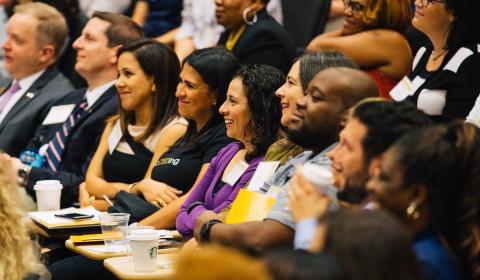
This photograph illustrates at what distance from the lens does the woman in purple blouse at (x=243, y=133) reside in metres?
3.69

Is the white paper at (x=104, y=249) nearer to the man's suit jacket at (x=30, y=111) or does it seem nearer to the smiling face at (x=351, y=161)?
the smiling face at (x=351, y=161)

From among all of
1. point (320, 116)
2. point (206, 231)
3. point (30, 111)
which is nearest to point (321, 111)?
point (320, 116)

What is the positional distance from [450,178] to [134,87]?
2666 mm

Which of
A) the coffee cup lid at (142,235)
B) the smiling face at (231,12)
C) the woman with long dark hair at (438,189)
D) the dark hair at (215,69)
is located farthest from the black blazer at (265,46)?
the woman with long dark hair at (438,189)

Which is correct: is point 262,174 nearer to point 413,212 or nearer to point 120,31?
Result: point 413,212

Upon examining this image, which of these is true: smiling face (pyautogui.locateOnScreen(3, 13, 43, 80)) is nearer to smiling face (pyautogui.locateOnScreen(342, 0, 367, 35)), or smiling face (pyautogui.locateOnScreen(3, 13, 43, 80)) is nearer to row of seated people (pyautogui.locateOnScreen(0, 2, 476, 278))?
row of seated people (pyautogui.locateOnScreen(0, 2, 476, 278))

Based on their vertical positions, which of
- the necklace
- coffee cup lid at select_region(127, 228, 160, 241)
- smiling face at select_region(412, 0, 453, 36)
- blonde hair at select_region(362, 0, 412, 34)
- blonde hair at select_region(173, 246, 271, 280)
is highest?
blonde hair at select_region(173, 246, 271, 280)

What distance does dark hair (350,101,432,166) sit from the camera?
2570mm

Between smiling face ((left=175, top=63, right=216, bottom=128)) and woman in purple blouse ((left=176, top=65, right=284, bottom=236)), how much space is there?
393 mm

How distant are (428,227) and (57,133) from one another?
3.39 m

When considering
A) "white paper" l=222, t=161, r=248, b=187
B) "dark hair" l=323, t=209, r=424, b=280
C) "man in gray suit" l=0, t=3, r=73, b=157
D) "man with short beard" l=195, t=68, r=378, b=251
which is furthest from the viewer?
"man in gray suit" l=0, t=3, r=73, b=157

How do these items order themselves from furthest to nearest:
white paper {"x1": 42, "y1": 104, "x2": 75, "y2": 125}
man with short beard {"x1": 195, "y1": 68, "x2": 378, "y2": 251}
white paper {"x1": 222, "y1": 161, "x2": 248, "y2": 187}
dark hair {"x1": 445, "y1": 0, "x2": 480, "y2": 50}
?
white paper {"x1": 42, "y1": 104, "x2": 75, "y2": 125} < white paper {"x1": 222, "y1": 161, "x2": 248, "y2": 187} < dark hair {"x1": 445, "y1": 0, "x2": 480, "y2": 50} < man with short beard {"x1": 195, "y1": 68, "x2": 378, "y2": 251}

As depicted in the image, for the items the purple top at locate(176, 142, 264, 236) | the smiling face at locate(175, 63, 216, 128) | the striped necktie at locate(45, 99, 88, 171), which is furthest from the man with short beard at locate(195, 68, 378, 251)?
the striped necktie at locate(45, 99, 88, 171)

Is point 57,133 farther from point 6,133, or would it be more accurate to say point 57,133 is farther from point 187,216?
point 187,216
